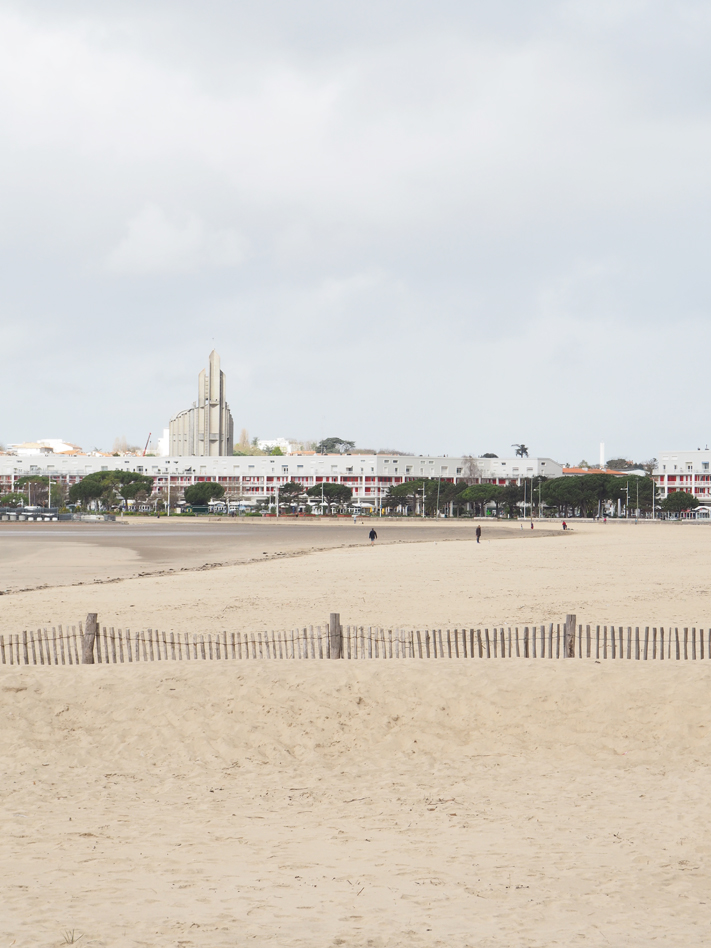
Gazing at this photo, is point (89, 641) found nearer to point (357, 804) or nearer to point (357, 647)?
point (357, 647)

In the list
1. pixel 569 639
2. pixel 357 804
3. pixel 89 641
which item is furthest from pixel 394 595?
pixel 357 804

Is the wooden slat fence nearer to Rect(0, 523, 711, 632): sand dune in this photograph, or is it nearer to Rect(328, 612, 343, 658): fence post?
Rect(328, 612, 343, 658): fence post

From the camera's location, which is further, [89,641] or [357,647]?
[357,647]

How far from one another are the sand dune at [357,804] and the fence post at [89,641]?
1.80 feet

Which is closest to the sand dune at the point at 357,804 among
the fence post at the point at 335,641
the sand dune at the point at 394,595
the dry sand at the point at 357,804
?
the dry sand at the point at 357,804

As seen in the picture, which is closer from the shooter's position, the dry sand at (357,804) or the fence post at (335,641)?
the dry sand at (357,804)

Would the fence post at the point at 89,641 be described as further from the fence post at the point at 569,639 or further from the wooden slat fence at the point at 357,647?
the fence post at the point at 569,639

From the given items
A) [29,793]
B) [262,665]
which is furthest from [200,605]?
[29,793]

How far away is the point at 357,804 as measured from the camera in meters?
12.3

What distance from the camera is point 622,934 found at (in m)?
7.80

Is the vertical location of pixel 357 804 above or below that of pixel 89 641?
below

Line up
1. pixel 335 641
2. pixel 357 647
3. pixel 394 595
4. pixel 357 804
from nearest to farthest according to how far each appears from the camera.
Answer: pixel 357 804 < pixel 335 641 < pixel 357 647 < pixel 394 595

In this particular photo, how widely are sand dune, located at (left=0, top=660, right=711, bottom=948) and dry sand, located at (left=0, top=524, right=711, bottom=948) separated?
38 millimetres

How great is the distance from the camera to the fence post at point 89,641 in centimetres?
1748
